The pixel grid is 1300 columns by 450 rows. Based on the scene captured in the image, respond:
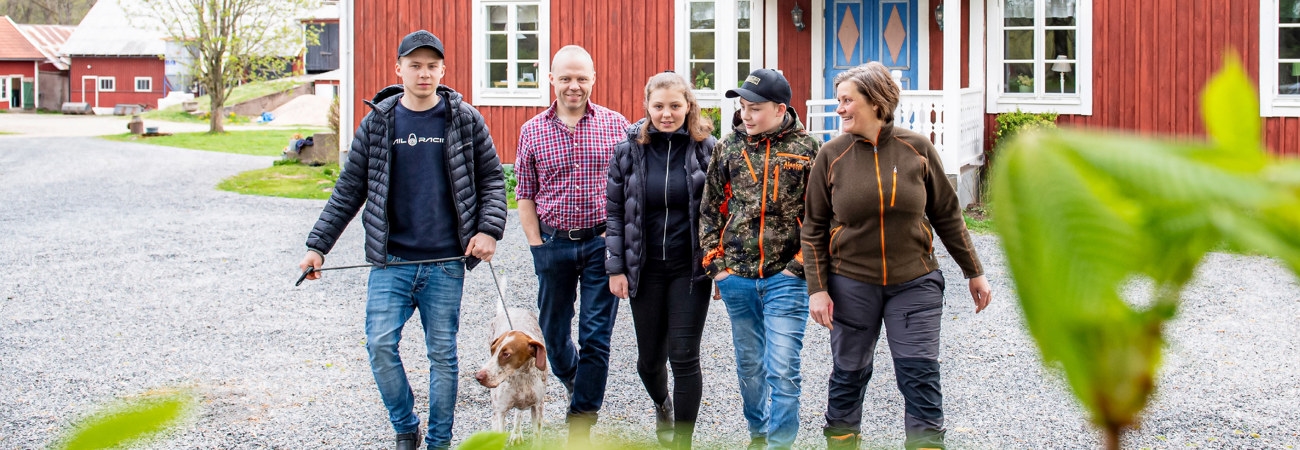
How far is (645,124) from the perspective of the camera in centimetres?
476

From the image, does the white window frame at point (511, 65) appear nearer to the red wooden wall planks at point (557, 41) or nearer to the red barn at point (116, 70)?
the red wooden wall planks at point (557, 41)

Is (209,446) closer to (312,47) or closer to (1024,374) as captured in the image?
(1024,374)

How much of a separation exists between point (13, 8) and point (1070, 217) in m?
74.4

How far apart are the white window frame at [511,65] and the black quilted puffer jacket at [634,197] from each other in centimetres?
1091

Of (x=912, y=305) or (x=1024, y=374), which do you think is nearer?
(x=912, y=305)

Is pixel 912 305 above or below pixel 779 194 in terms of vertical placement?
below

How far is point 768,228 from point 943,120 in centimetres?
882

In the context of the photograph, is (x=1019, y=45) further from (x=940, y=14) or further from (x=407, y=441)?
(x=407, y=441)

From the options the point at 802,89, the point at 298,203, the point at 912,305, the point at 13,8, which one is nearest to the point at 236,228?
the point at 298,203

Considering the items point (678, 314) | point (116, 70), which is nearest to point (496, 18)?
point (678, 314)

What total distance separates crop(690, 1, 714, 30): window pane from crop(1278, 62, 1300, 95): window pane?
662cm

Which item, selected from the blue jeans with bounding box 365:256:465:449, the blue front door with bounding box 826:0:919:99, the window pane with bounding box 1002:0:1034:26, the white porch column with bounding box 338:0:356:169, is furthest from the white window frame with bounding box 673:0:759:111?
the blue jeans with bounding box 365:256:465:449

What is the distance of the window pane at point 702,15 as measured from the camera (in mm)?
15219

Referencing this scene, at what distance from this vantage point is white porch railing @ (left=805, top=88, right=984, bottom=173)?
41.8 ft
